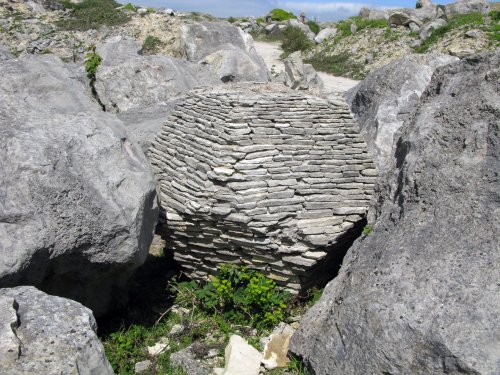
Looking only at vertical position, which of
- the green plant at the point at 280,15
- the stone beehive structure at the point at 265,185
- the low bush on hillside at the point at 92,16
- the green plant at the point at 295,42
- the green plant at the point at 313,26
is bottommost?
the green plant at the point at 280,15

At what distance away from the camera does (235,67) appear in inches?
462

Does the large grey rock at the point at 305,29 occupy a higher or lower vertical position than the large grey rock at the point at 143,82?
lower

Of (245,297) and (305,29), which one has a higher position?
(245,297)

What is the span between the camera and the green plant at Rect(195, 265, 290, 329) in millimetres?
6113

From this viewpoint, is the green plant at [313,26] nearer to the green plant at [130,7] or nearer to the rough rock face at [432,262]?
the green plant at [130,7]

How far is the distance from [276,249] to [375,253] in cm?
141

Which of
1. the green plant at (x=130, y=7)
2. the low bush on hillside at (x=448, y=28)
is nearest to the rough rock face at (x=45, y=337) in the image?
the low bush on hillside at (x=448, y=28)

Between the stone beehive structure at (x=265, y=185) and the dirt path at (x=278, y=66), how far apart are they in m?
6.26

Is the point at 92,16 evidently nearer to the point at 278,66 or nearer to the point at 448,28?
the point at 278,66

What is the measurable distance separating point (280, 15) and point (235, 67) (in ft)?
79.3

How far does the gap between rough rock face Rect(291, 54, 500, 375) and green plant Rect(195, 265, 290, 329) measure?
34.9 inches

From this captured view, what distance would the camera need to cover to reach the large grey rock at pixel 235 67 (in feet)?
37.9

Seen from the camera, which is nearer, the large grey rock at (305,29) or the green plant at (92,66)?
the green plant at (92,66)

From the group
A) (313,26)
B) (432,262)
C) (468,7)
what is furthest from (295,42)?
(432,262)
